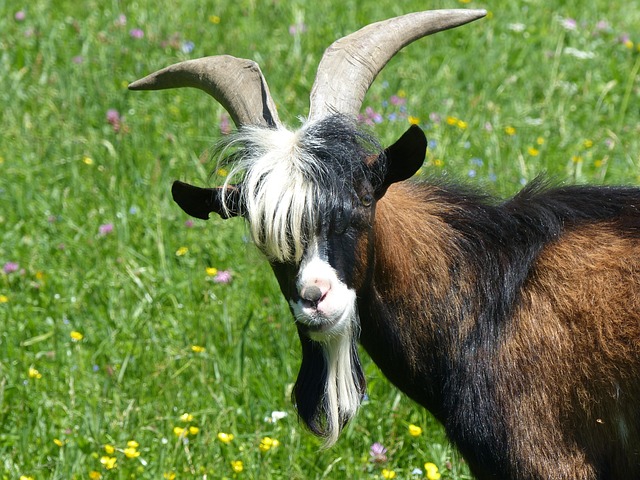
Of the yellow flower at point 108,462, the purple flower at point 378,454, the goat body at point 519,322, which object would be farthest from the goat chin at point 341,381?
the yellow flower at point 108,462

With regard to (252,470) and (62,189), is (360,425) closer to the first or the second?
(252,470)

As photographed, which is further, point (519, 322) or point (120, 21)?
point (120, 21)

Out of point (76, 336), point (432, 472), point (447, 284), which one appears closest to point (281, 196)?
point (447, 284)

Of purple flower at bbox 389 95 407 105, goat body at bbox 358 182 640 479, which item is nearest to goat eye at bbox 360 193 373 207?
goat body at bbox 358 182 640 479

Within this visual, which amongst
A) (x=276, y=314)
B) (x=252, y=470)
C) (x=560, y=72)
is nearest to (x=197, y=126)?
(x=276, y=314)

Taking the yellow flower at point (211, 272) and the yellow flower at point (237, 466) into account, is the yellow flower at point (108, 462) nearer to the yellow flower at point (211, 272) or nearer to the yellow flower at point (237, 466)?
the yellow flower at point (237, 466)

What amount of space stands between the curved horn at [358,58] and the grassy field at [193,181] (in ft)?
1.74

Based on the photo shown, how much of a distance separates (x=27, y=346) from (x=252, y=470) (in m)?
1.58

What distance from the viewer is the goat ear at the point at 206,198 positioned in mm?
3902

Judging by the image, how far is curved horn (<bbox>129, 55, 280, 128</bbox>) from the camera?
13.9ft

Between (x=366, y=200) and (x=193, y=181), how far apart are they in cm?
333

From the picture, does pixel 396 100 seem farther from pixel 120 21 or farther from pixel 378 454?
pixel 378 454

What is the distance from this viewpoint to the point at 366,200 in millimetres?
3830

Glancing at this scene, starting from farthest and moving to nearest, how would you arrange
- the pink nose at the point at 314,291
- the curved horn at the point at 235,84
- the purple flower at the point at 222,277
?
the purple flower at the point at 222,277
the curved horn at the point at 235,84
the pink nose at the point at 314,291
